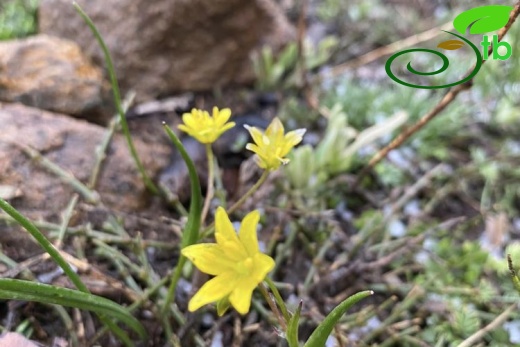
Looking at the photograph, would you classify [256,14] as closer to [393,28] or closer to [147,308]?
[393,28]

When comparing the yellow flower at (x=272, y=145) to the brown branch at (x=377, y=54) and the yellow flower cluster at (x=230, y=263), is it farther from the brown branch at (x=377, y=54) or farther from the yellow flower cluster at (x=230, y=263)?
the brown branch at (x=377, y=54)

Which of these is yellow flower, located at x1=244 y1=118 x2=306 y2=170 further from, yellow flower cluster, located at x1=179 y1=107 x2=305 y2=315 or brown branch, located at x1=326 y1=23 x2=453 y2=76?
brown branch, located at x1=326 y1=23 x2=453 y2=76

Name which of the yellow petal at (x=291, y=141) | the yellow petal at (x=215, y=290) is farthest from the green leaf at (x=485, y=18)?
the yellow petal at (x=215, y=290)

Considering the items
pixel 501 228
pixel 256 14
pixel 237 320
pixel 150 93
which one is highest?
pixel 256 14

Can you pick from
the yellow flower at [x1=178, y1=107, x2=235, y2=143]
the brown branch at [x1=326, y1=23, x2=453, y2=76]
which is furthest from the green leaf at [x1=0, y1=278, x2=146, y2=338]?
the brown branch at [x1=326, y1=23, x2=453, y2=76]

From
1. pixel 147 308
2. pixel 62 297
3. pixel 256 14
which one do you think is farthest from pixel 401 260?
pixel 256 14

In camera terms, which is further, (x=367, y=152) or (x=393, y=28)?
(x=393, y=28)
